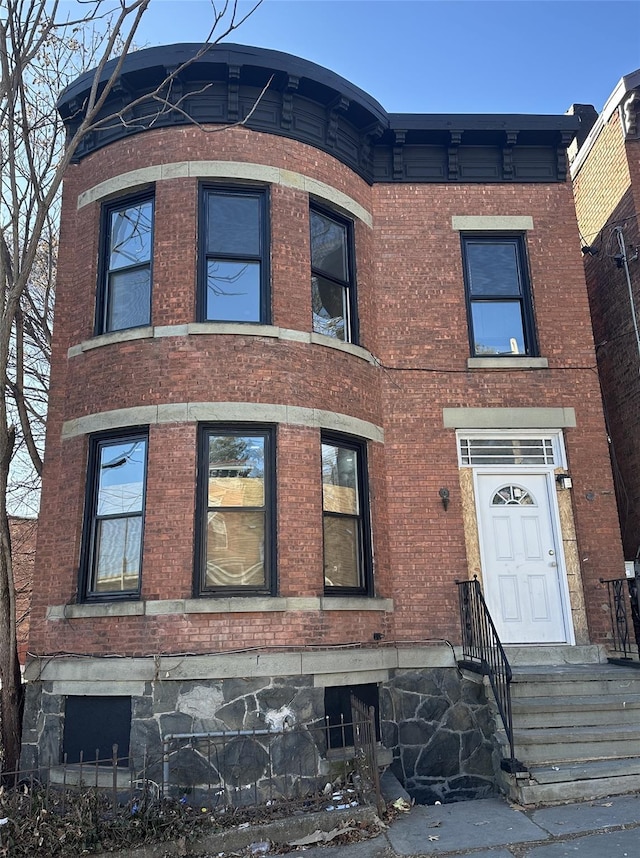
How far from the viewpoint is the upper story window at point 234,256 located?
8898mm

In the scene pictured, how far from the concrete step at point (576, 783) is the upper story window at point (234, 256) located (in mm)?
5691

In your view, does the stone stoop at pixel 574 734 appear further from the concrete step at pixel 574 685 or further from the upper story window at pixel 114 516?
the upper story window at pixel 114 516

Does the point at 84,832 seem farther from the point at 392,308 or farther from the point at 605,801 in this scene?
the point at 392,308

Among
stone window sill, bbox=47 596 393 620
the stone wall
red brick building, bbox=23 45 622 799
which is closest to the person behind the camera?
stone window sill, bbox=47 596 393 620

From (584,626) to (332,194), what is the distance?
6.53 metres

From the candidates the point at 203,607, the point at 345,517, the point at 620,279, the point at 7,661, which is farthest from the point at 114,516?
the point at 620,279

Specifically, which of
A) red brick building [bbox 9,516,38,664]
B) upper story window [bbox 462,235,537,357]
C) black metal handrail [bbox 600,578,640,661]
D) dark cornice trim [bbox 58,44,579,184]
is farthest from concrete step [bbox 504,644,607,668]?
red brick building [bbox 9,516,38,664]

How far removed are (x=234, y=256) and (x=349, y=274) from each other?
1.74 meters

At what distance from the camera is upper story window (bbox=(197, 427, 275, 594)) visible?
7961mm

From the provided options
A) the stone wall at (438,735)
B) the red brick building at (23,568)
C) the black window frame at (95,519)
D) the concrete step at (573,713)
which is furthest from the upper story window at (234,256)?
the red brick building at (23,568)

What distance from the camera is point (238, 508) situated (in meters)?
8.16

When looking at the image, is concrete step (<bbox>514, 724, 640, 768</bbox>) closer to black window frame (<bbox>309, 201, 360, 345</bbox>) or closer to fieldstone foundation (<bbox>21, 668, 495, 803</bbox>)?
fieldstone foundation (<bbox>21, 668, 495, 803</bbox>)

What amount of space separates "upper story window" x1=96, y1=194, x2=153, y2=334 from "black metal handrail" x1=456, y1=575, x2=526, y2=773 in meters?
5.20

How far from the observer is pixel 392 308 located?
1014 cm
